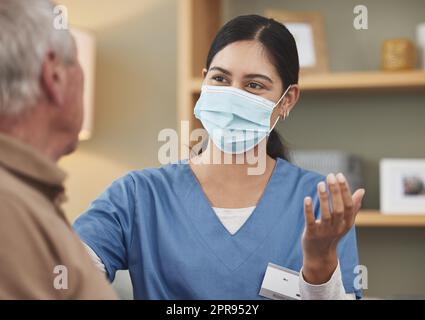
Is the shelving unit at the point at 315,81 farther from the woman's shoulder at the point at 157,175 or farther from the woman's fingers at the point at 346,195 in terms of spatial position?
the woman's fingers at the point at 346,195

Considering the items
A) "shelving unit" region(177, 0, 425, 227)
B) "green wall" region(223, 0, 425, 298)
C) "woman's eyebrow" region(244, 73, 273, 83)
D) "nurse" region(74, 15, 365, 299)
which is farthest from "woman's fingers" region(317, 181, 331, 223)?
"green wall" region(223, 0, 425, 298)

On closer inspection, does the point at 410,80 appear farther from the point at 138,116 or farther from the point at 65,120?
the point at 65,120

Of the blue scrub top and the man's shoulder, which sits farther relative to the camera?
the blue scrub top

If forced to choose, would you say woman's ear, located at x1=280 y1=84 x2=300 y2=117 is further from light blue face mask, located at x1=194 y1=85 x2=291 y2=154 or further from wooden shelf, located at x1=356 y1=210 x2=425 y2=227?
wooden shelf, located at x1=356 y1=210 x2=425 y2=227

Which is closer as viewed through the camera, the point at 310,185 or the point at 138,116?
the point at 310,185

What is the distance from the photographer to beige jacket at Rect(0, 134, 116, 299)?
45 centimetres

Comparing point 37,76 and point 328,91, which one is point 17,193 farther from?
point 328,91

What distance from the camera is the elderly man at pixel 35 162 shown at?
452mm

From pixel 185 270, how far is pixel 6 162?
0.36m

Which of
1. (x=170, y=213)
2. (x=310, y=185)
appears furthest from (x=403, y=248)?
(x=170, y=213)

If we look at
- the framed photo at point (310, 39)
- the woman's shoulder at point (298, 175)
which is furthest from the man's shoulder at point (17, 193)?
the framed photo at point (310, 39)

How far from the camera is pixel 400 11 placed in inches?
69.9

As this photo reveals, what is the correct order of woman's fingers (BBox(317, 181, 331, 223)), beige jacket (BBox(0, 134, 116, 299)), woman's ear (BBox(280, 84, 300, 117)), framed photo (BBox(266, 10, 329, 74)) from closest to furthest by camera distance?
beige jacket (BBox(0, 134, 116, 299)) → woman's fingers (BBox(317, 181, 331, 223)) → woman's ear (BBox(280, 84, 300, 117)) → framed photo (BBox(266, 10, 329, 74))

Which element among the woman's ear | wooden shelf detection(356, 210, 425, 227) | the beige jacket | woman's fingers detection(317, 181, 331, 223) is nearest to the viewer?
the beige jacket
